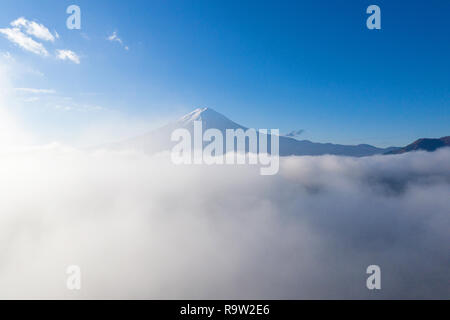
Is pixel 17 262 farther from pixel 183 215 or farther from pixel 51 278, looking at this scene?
pixel 183 215

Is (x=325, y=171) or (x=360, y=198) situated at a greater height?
(x=325, y=171)

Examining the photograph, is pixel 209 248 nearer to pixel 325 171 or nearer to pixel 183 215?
pixel 183 215

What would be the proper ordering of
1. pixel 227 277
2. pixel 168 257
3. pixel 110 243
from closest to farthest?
1. pixel 227 277
2. pixel 168 257
3. pixel 110 243

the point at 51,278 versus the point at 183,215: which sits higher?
the point at 183,215

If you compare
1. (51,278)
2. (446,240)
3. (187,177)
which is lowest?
(51,278)

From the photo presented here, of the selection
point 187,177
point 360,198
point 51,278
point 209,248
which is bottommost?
point 51,278

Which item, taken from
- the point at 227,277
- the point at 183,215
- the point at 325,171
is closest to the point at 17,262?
the point at 183,215
